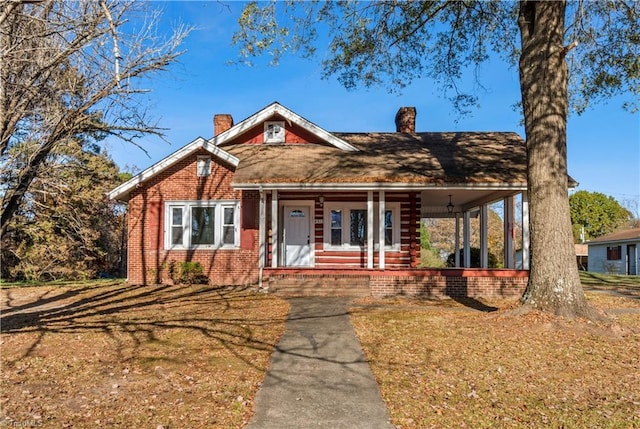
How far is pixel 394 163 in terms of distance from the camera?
573 inches

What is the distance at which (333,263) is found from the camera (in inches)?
623

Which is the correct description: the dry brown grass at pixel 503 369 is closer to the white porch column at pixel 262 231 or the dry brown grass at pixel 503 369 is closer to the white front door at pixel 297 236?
the white porch column at pixel 262 231

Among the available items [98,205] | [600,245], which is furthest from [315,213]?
[600,245]

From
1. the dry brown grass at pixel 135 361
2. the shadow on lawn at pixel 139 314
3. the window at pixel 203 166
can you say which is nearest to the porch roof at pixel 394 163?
the window at pixel 203 166

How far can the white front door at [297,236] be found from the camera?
1585 cm

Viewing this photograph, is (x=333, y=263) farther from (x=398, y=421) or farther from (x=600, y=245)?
(x=600, y=245)

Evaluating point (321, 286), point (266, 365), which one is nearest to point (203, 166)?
point (321, 286)

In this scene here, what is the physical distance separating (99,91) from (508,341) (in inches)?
331

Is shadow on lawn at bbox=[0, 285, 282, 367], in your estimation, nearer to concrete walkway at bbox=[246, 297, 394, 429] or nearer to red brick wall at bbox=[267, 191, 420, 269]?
concrete walkway at bbox=[246, 297, 394, 429]

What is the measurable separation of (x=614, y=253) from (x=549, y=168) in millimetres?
32806

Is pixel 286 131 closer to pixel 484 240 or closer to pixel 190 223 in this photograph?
pixel 190 223

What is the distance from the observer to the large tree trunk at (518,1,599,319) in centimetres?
803

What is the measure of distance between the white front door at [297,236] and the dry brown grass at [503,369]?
6.84 meters

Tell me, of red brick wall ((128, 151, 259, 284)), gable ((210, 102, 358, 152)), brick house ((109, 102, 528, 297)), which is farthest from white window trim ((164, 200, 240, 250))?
gable ((210, 102, 358, 152))
